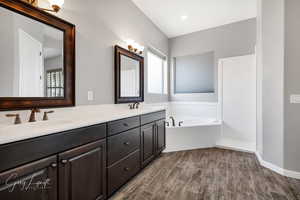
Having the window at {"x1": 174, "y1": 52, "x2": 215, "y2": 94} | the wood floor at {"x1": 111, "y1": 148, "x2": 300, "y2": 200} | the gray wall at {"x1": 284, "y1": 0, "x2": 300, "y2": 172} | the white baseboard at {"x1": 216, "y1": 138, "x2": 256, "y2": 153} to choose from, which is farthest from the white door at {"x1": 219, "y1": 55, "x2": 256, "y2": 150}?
the gray wall at {"x1": 284, "y1": 0, "x2": 300, "y2": 172}

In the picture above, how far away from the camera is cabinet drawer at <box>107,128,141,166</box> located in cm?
153

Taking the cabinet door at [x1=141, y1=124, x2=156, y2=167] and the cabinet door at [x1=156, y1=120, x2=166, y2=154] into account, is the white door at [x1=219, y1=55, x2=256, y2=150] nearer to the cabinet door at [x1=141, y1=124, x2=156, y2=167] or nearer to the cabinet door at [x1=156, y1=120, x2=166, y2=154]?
the cabinet door at [x1=156, y1=120, x2=166, y2=154]

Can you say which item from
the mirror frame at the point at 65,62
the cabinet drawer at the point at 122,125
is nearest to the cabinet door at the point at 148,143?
the cabinet drawer at the point at 122,125

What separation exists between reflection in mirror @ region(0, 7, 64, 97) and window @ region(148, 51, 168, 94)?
2.19m

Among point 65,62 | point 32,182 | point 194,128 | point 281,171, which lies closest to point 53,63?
point 65,62

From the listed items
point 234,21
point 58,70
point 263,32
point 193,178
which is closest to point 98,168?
point 58,70

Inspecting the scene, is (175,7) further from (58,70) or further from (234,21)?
(58,70)

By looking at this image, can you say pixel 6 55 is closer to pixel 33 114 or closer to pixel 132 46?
pixel 33 114

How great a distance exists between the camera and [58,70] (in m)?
1.57

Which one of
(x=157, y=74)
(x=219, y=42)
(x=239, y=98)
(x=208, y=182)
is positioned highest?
(x=219, y=42)

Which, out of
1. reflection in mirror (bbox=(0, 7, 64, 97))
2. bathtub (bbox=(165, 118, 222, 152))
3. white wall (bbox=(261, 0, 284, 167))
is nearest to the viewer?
reflection in mirror (bbox=(0, 7, 64, 97))

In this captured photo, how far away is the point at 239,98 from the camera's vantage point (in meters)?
3.33

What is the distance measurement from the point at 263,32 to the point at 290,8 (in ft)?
1.35

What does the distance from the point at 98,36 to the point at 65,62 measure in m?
0.68
